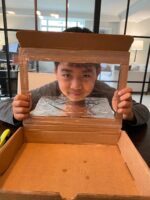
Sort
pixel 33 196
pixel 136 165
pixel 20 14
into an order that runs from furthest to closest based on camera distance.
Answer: pixel 20 14 → pixel 136 165 → pixel 33 196

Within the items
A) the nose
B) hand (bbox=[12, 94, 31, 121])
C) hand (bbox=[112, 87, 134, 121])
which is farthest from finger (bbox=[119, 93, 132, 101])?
hand (bbox=[12, 94, 31, 121])

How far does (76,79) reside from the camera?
50 cm

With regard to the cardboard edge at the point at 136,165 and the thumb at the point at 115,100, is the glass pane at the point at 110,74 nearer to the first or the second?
the thumb at the point at 115,100

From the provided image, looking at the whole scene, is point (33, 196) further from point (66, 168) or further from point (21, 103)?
point (21, 103)

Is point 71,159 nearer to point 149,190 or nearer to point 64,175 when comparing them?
point 64,175

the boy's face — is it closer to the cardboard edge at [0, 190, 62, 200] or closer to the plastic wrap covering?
the plastic wrap covering

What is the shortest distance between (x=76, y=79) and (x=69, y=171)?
0.23 m

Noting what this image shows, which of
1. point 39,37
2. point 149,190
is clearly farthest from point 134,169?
point 39,37

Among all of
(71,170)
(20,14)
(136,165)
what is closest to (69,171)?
(71,170)

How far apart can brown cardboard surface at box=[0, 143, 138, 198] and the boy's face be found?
0.13 meters

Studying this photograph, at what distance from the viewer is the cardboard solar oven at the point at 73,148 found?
1.17ft

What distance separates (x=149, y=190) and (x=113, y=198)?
0.12 meters

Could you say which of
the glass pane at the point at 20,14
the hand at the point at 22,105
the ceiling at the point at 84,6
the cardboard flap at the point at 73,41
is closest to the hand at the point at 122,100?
the cardboard flap at the point at 73,41

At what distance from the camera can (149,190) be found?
306 millimetres
